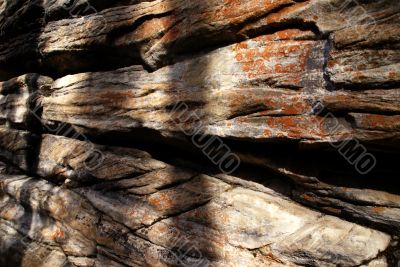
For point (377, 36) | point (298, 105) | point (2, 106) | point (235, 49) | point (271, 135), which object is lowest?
point (2, 106)

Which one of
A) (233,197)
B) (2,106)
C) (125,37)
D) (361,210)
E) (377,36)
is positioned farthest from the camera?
(2,106)

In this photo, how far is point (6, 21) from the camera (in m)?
11.2

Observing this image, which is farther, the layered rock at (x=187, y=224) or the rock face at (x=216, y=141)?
the layered rock at (x=187, y=224)

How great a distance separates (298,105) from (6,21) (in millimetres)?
9708

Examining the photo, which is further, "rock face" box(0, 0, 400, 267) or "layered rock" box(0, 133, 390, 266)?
"layered rock" box(0, 133, 390, 266)

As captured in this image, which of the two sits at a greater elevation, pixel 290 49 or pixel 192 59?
pixel 290 49

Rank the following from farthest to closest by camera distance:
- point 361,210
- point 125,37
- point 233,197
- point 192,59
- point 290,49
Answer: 1. point 125,37
2. point 192,59
3. point 233,197
4. point 290,49
5. point 361,210

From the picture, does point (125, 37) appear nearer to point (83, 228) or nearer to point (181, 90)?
point (181, 90)

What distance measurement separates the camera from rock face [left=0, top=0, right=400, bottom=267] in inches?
210

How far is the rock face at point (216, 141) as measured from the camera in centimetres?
532

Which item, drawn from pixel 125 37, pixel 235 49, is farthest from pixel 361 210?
pixel 125 37

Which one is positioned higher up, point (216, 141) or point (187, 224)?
point (216, 141)

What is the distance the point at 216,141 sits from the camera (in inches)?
257

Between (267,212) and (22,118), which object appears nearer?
(267,212)
